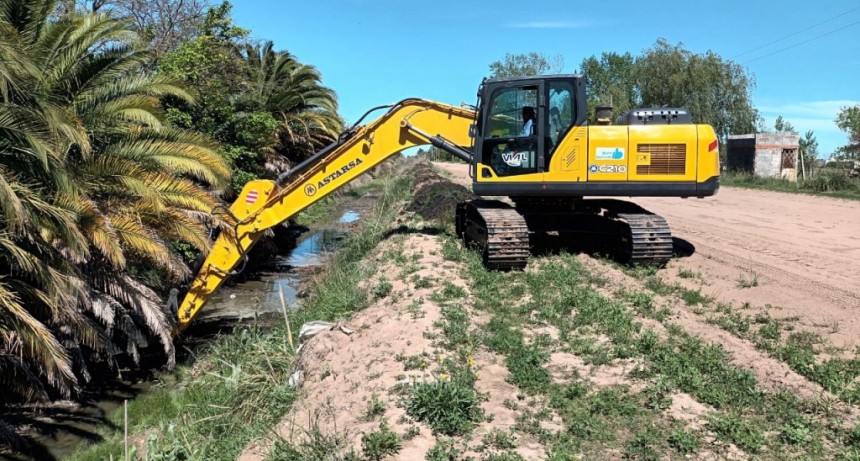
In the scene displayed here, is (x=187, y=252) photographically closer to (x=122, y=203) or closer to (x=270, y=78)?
(x=122, y=203)

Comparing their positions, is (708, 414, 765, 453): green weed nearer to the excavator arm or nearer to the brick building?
the excavator arm

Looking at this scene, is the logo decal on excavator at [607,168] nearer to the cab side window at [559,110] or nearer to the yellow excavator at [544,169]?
the yellow excavator at [544,169]

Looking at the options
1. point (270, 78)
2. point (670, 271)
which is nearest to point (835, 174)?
point (670, 271)

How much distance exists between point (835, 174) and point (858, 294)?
16.4 m

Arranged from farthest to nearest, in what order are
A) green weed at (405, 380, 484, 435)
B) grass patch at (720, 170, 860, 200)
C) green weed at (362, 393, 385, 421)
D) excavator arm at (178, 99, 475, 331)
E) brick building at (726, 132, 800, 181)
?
brick building at (726, 132, 800, 181) < grass patch at (720, 170, 860, 200) < excavator arm at (178, 99, 475, 331) < green weed at (362, 393, 385, 421) < green weed at (405, 380, 484, 435)

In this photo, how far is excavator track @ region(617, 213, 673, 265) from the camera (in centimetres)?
948

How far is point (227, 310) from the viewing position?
1470 centimetres

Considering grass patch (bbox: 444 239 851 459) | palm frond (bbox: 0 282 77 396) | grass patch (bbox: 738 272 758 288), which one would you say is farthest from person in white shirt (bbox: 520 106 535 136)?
palm frond (bbox: 0 282 77 396)

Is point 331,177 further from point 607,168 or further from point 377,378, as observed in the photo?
point 377,378

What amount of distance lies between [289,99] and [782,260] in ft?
55.2

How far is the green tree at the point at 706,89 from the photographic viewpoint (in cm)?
3803

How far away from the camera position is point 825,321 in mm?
6766

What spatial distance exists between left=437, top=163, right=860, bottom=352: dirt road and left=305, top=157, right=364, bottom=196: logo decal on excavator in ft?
16.8

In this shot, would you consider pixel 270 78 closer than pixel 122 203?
No
